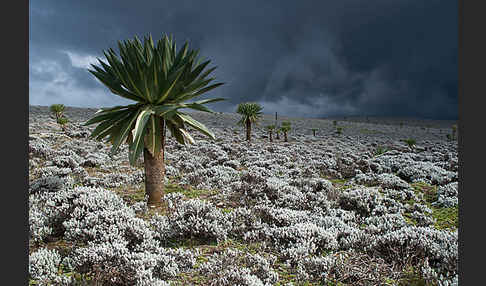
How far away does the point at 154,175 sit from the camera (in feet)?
19.9

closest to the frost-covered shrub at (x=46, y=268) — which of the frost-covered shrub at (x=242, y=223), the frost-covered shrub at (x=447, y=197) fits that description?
the frost-covered shrub at (x=242, y=223)

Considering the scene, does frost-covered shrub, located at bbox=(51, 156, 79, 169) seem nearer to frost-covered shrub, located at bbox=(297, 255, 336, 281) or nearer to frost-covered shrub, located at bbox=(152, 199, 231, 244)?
frost-covered shrub, located at bbox=(152, 199, 231, 244)

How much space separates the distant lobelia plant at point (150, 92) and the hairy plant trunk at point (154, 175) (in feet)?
0.08

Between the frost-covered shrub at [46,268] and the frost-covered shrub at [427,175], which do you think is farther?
the frost-covered shrub at [427,175]

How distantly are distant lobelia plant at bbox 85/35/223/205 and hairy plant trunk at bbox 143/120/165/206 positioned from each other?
24 millimetres

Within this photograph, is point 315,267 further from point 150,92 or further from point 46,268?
point 150,92

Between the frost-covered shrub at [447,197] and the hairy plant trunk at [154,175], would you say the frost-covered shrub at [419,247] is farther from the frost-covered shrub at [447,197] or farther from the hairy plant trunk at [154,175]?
the hairy plant trunk at [154,175]

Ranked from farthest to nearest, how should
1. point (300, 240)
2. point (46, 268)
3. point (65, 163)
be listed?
1. point (65, 163)
2. point (300, 240)
3. point (46, 268)

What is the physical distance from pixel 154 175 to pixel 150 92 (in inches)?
82.3

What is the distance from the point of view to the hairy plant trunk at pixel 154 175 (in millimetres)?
5926

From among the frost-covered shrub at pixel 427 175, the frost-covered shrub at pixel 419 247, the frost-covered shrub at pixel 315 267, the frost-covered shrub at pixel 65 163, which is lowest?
the frost-covered shrub at pixel 315 267

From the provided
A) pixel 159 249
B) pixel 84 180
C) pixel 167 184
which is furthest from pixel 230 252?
pixel 84 180

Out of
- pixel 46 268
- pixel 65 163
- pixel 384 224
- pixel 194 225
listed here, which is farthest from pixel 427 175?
pixel 65 163

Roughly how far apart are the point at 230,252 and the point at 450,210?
662cm
